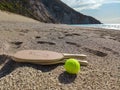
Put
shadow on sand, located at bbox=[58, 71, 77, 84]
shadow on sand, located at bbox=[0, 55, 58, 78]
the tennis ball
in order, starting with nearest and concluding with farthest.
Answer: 1. shadow on sand, located at bbox=[58, 71, 77, 84]
2. the tennis ball
3. shadow on sand, located at bbox=[0, 55, 58, 78]

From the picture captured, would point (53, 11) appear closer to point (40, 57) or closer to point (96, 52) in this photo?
point (96, 52)

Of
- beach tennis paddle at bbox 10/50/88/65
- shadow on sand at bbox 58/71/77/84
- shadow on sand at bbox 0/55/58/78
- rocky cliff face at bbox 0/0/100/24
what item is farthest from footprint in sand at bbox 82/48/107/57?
rocky cliff face at bbox 0/0/100/24

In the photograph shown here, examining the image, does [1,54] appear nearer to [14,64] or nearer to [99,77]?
[14,64]

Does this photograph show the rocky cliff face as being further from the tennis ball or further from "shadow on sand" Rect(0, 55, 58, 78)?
the tennis ball

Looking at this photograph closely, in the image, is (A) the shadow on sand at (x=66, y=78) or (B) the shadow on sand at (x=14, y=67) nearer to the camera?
(A) the shadow on sand at (x=66, y=78)

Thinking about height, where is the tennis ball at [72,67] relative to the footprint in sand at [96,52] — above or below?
above

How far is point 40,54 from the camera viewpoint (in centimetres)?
489

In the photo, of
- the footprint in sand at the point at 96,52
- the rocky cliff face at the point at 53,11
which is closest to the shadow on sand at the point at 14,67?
the footprint in sand at the point at 96,52

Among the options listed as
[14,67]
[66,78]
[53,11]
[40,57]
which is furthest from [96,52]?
[53,11]

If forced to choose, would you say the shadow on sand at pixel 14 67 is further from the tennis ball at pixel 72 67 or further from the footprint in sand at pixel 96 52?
the footprint in sand at pixel 96 52

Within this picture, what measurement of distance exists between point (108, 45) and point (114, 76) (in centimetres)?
294

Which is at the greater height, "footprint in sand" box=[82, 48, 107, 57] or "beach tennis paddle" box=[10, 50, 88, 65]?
"beach tennis paddle" box=[10, 50, 88, 65]

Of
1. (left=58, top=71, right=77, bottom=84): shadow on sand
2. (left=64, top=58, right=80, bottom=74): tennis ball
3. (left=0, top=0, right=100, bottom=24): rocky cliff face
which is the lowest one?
(left=0, top=0, right=100, bottom=24): rocky cliff face

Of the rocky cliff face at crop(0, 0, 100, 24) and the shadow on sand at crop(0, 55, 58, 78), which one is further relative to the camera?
the rocky cliff face at crop(0, 0, 100, 24)
